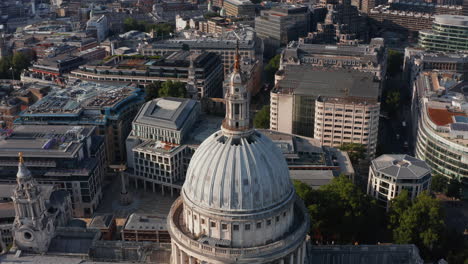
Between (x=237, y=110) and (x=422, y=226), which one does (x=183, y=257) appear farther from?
(x=422, y=226)

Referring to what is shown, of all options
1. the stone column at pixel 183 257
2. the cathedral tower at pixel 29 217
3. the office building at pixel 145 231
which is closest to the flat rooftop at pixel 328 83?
the office building at pixel 145 231

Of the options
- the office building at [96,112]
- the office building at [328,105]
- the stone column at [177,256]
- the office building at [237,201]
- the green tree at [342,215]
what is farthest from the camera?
the office building at [96,112]

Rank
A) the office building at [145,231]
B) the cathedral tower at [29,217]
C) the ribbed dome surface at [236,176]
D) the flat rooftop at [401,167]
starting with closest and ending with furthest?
the ribbed dome surface at [236,176] → the cathedral tower at [29,217] → the office building at [145,231] → the flat rooftop at [401,167]

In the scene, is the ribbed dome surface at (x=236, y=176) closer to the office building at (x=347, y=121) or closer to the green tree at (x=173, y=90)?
the office building at (x=347, y=121)

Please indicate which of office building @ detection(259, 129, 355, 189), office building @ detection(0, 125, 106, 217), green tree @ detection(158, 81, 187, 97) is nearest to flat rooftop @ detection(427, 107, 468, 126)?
office building @ detection(259, 129, 355, 189)

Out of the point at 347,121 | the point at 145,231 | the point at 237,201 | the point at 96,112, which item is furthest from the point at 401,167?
the point at 96,112

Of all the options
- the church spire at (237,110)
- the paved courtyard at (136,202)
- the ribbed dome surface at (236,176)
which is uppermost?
the church spire at (237,110)
